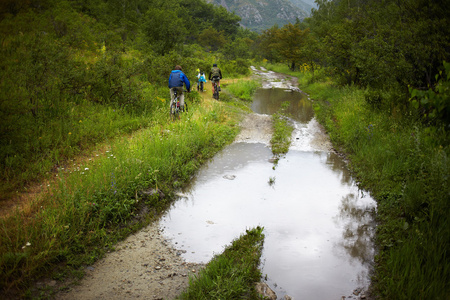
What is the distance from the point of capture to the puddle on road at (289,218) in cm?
451

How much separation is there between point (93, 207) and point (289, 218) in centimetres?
372

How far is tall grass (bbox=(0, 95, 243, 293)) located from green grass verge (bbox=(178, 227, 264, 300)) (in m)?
1.75

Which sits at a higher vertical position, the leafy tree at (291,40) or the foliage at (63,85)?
the leafy tree at (291,40)

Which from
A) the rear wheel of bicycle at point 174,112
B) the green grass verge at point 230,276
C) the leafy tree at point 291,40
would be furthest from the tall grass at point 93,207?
the leafy tree at point 291,40

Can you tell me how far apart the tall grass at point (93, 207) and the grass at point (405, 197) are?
4.23m

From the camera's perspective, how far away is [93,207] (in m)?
5.25

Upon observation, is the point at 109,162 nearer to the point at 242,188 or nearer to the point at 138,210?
the point at 138,210

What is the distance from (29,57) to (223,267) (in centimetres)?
974

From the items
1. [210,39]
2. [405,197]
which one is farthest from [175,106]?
[210,39]

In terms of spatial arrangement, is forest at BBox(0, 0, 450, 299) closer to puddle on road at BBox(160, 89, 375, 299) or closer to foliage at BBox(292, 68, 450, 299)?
foliage at BBox(292, 68, 450, 299)

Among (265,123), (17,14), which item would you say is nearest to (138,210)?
(265,123)

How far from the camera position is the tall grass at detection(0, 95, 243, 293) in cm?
412

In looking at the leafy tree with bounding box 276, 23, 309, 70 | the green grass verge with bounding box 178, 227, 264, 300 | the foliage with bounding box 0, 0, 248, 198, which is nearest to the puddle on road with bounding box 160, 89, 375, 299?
the green grass verge with bounding box 178, 227, 264, 300

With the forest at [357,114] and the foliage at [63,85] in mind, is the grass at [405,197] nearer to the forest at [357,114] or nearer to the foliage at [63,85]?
the forest at [357,114]
